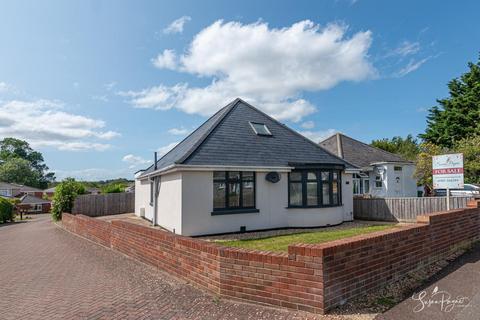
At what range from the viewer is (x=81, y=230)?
1480cm

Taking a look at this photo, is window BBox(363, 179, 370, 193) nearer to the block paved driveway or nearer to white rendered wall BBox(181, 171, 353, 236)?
white rendered wall BBox(181, 171, 353, 236)

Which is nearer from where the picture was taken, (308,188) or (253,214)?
(253,214)

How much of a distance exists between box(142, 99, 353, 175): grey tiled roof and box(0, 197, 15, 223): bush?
1987 centimetres

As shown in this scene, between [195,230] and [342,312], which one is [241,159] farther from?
[342,312]

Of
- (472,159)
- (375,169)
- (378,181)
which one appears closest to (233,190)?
(472,159)

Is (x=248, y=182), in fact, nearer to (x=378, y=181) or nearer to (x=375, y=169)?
(x=375, y=169)

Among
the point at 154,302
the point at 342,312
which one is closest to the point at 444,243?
the point at 342,312

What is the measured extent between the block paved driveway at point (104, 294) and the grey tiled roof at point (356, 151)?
923 inches

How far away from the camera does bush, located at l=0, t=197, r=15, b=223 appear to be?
2717 centimetres

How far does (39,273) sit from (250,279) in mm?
5665

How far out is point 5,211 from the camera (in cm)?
2762

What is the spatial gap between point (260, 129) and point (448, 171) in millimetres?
8180

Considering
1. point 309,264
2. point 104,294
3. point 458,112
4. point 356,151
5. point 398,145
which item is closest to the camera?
point 309,264

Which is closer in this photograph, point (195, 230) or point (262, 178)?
point (195, 230)
